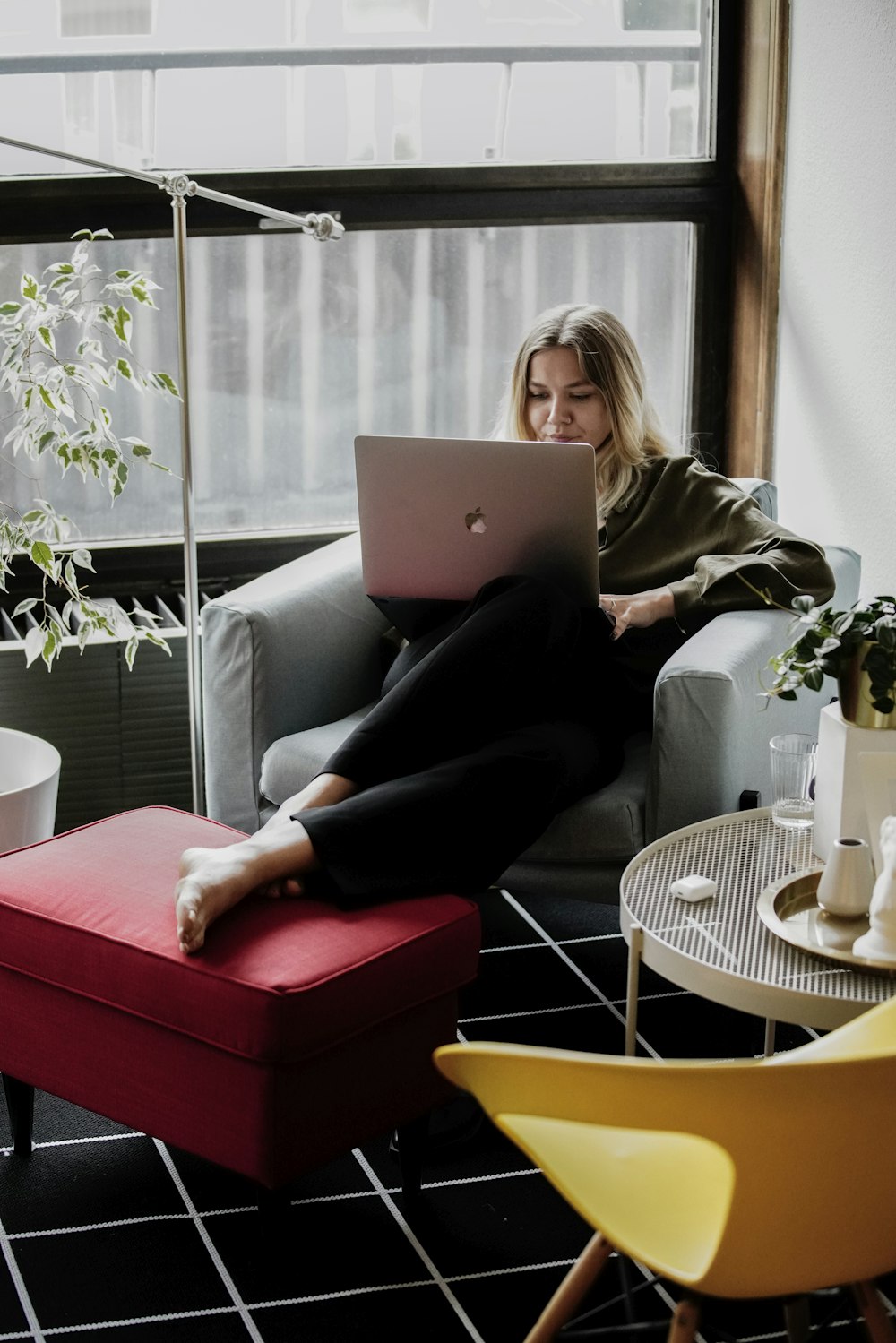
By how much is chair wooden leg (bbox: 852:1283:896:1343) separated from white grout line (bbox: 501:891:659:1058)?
2.82ft

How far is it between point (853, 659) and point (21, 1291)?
124 cm

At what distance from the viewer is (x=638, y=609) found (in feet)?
8.46

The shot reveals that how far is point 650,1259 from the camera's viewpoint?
1.26 meters

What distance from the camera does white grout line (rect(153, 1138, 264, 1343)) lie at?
174 cm

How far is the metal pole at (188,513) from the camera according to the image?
2568 mm

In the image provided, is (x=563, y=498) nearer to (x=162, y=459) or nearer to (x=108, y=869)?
(x=108, y=869)

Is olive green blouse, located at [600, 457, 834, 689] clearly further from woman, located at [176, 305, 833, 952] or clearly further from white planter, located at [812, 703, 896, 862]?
white planter, located at [812, 703, 896, 862]

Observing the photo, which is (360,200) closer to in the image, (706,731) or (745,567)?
(745,567)

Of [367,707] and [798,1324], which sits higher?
[367,707]

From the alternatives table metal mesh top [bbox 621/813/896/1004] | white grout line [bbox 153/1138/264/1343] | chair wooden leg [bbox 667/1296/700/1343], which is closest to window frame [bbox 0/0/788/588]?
table metal mesh top [bbox 621/813/896/1004]

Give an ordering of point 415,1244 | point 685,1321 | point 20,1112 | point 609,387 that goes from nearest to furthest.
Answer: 1. point 685,1321
2. point 415,1244
3. point 20,1112
4. point 609,387

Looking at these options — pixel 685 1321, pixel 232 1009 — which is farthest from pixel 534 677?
pixel 685 1321

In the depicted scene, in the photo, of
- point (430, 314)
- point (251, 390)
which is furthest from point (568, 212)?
point (251, 390)

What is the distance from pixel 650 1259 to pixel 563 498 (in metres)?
1.30
